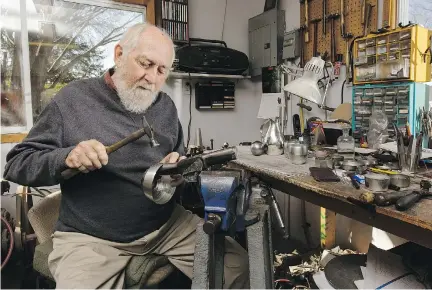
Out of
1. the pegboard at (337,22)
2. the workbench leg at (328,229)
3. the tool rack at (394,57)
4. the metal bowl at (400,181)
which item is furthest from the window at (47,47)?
the metal bowl at (400,181)

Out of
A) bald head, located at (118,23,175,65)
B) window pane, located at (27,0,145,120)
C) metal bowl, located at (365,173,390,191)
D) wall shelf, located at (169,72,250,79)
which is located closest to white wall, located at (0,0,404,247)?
wall shelf, located at (169,72,250,79)

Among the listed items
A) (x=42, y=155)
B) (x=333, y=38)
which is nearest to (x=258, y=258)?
(x=42, y=155)

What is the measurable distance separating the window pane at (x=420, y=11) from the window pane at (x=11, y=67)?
2.64m

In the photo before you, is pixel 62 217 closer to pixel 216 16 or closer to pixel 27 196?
pixel 27 196

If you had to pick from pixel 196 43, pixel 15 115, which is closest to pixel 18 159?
pixel 15 115

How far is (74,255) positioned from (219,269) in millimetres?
523

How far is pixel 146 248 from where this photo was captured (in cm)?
122

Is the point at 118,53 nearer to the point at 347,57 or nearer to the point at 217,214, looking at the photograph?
the point at 217,214

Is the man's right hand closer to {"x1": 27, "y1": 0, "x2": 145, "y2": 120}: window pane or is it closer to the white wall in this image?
{"x1": 27, "y1": 0, "x2": 145, "y2": 120}: window pane

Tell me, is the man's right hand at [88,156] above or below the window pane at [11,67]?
below

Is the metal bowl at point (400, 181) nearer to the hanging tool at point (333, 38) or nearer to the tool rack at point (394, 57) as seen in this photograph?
the tool rack at point (394, 57)

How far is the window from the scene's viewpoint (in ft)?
7.38

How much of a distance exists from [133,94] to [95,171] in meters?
0.36

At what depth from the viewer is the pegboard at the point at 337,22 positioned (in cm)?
212
